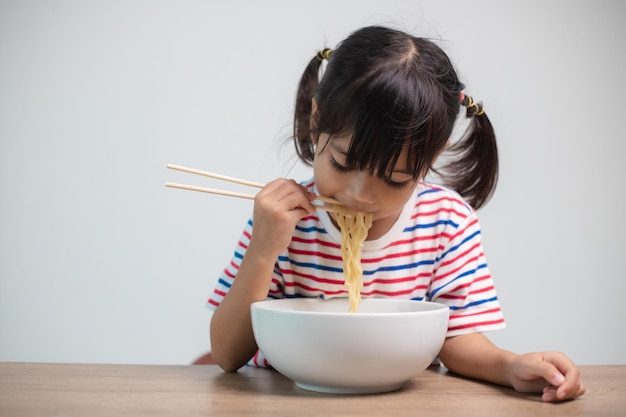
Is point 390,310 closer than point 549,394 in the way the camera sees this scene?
No

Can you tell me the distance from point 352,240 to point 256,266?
7.0 inches

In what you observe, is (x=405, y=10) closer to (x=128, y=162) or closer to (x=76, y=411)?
(x=128, y=162)

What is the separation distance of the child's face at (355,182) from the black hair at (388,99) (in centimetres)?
1

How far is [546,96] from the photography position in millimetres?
2322

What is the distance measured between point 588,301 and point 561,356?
158 cm

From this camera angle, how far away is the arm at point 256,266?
3.39ft

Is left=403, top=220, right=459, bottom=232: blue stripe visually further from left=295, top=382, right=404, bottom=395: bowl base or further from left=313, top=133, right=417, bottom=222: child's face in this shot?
left=295, top=382, right=404, bottom=395: bowl base

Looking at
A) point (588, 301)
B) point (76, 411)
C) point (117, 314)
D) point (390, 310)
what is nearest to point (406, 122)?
point (390, 310)

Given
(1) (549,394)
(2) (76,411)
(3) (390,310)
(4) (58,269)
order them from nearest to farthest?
1. (2) (76,411)
2. (1) (549,394)
3. (3) (390,310)
4. (4) (58,269)

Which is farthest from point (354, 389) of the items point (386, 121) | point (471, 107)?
point (471, 107)

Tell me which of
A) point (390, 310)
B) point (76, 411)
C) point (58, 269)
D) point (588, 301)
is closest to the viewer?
point (76, 411)

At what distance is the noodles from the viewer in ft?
3.58

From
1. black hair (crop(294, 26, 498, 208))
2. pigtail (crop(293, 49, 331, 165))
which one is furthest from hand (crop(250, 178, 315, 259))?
pigtail (crop(293, 49, 331, 165))

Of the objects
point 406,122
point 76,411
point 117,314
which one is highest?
point 406,122
